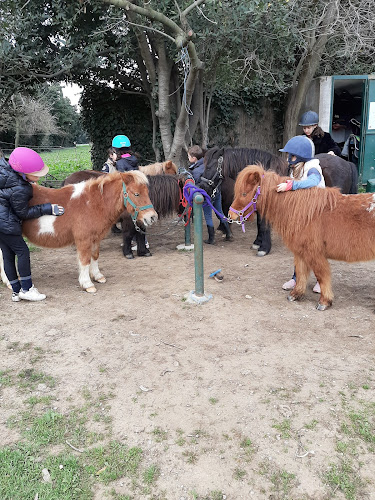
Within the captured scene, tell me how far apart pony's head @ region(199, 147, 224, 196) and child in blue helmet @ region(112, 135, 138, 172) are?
1.27m

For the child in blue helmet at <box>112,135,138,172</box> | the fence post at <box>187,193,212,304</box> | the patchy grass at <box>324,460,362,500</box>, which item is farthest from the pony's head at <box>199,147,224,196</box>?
the patchy grass at <box>324,460,362,500</box>

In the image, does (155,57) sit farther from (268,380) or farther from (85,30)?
(268,380)

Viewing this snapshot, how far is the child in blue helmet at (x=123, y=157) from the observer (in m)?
6.49

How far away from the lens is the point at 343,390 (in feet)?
9.73

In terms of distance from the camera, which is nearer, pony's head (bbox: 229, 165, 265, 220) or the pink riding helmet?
the pink riding helmet

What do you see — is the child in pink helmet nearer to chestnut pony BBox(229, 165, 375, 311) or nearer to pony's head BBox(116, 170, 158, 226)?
pony's head BBox(116, 170, 158, 226)

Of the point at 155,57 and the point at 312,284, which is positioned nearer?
the point at 312,284

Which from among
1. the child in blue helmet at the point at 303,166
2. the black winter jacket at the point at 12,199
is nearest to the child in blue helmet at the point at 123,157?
the black winter jacket at the point at 12,199

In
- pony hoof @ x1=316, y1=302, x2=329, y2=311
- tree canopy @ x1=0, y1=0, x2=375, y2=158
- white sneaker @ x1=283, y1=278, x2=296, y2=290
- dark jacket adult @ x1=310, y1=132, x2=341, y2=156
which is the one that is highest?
tree canopy @ x1=0, y1=0, x2=375, y2=158

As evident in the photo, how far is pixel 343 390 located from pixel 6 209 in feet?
13.2

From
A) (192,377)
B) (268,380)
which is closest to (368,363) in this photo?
(268,380)

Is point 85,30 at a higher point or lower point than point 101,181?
higher

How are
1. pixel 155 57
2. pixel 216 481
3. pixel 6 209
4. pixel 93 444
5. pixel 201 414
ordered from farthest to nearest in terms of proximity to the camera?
pixel 155 57, pixel 6 209, pixel 201 414, pixel 93 444, pixel 216 481

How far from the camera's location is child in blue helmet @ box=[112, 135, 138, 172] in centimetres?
649
